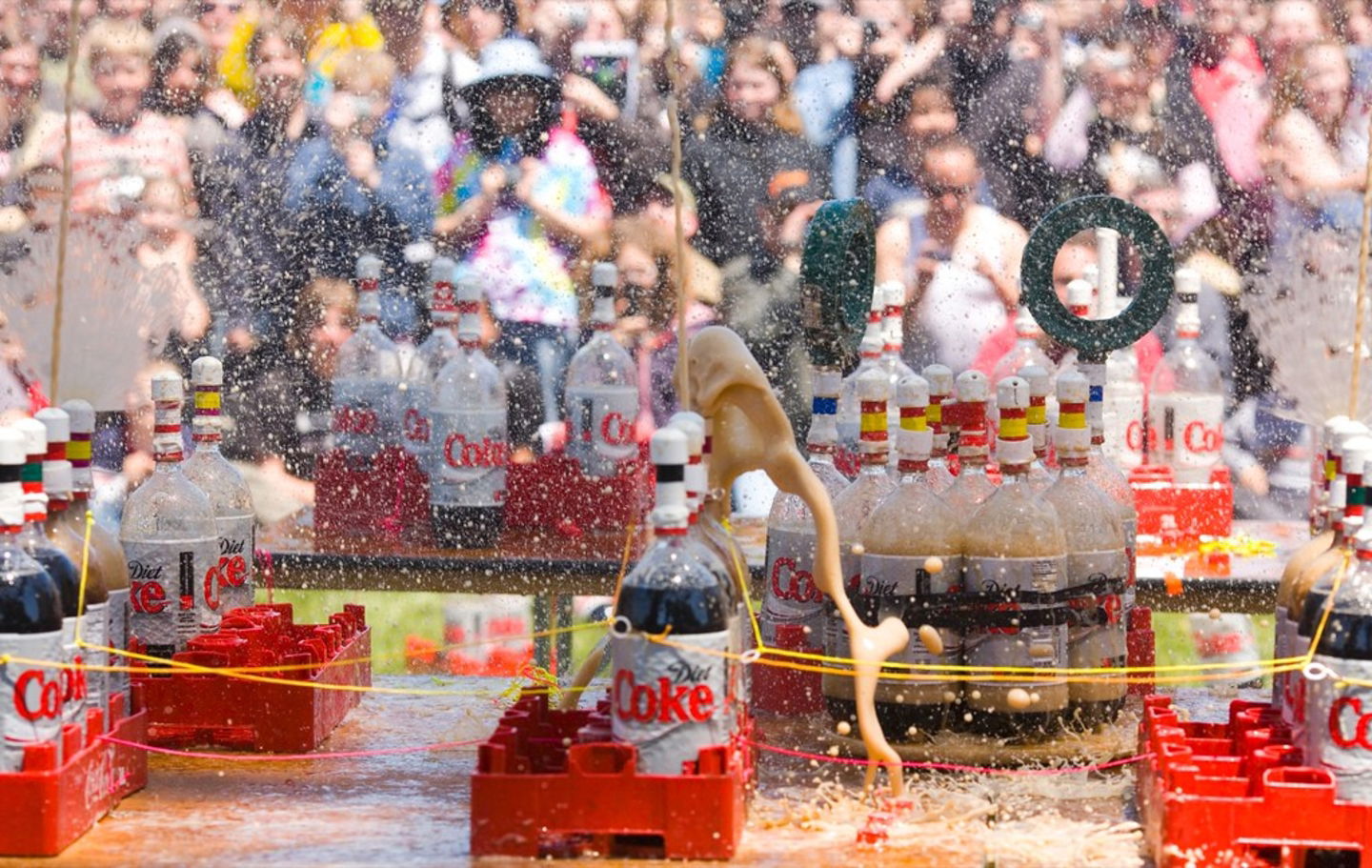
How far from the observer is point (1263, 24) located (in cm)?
509

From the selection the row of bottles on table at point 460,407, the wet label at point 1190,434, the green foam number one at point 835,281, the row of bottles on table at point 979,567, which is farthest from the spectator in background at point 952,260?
the row of bottles on table at point 979,567

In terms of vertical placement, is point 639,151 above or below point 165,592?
above

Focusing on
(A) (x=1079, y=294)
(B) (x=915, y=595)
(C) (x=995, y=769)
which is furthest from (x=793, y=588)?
(A) (x=1079, y=294)

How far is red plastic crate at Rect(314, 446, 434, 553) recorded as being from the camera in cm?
333

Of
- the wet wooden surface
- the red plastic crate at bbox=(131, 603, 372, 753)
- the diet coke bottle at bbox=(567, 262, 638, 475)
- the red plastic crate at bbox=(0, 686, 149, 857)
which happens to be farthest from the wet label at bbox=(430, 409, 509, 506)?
the red plastic crate at bbox=(0, 686, 149, 857)

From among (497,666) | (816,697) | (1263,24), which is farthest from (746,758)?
(1263,24)

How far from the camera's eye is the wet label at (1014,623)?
180 centimetres

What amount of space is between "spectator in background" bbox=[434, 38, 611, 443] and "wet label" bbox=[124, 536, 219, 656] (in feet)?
9.94

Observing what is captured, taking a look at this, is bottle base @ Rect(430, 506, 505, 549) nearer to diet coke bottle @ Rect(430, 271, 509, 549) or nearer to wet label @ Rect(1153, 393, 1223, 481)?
diet coke bottle @ Rect(430, 271, 509, 549)

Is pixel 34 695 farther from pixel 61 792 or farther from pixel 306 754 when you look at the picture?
pixel 306 754

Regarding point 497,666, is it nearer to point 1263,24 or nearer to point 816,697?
point 1263,24

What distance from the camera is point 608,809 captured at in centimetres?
151

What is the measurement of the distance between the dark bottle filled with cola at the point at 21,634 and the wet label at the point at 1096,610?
0.86 metres

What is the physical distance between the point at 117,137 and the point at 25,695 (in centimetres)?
379
